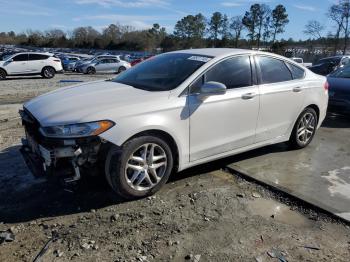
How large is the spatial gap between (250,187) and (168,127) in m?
1.32

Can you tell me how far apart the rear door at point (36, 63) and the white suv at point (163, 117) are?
755 inches

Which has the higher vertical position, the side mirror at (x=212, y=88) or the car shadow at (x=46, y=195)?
the side mirror at (x=212, y=88)

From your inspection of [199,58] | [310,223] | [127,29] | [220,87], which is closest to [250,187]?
[310,223]

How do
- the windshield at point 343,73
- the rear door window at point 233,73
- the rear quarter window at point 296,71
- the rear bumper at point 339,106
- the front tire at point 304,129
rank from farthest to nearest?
1. the windshield at point 343,73
2. the rear bumper at point 339,106
3. the front tire at point 304,129
4. the rear quarter window at point 296,71
5. the rear door window at point 233,73

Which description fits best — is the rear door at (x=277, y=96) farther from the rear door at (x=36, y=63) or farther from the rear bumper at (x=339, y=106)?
the rear door at (x=36, y=63)

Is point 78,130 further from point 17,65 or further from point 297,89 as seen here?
point 17,65

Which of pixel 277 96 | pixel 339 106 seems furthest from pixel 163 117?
pixel 339 106

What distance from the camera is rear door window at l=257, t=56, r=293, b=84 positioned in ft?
17.0

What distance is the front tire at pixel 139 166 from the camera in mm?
3779

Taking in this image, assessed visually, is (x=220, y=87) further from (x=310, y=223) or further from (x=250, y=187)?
(x=310, y=223)

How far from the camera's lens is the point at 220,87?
14.1ft

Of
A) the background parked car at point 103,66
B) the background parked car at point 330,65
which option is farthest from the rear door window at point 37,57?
the background parked car at point 330,65

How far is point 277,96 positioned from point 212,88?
1423 mm

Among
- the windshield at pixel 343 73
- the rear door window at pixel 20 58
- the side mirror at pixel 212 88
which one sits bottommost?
the rear door window at pixel 20 58
